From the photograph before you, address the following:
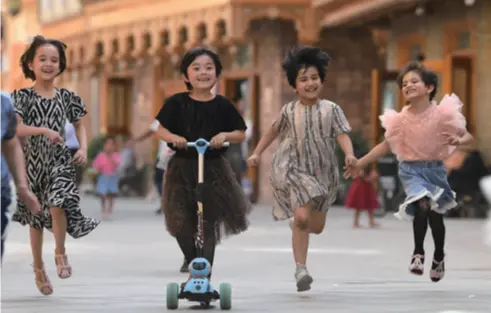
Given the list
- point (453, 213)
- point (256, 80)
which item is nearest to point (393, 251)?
point (453, 213)

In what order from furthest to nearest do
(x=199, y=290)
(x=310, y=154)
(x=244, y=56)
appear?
(x=244, y=56)
(x=310, y=154)
(x=199, y=290)

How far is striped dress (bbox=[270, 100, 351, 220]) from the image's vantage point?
33.6 feet

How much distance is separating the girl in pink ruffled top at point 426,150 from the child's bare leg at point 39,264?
221cm

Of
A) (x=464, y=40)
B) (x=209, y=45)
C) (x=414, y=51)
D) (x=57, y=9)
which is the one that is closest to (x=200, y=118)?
(x=464, y=40)

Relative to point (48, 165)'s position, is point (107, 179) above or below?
below

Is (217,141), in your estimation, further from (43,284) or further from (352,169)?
(43,284)

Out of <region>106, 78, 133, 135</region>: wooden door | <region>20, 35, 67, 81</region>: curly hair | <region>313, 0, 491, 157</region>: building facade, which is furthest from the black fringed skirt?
<region>106, 78, 133, 135</region>: wooden door

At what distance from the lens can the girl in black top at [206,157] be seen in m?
9.70

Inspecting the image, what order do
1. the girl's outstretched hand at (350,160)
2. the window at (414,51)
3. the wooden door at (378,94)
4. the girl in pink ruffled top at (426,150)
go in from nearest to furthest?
the girl's outstretched hand at (350,160) → the girl in pink ruffled top at (426,150) → the wooden door at (378,94) → the window at (414,51)

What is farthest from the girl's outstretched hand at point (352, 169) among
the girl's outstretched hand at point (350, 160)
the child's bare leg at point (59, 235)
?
the child's bare leg at point (59, 235)

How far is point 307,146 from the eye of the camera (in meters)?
10.3

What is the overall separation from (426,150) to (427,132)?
0.39ft

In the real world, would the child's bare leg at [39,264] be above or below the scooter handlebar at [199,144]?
below

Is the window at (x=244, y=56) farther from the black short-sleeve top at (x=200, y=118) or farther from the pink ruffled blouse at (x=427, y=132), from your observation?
the black short-sleeve top at (x=200, y=118)
